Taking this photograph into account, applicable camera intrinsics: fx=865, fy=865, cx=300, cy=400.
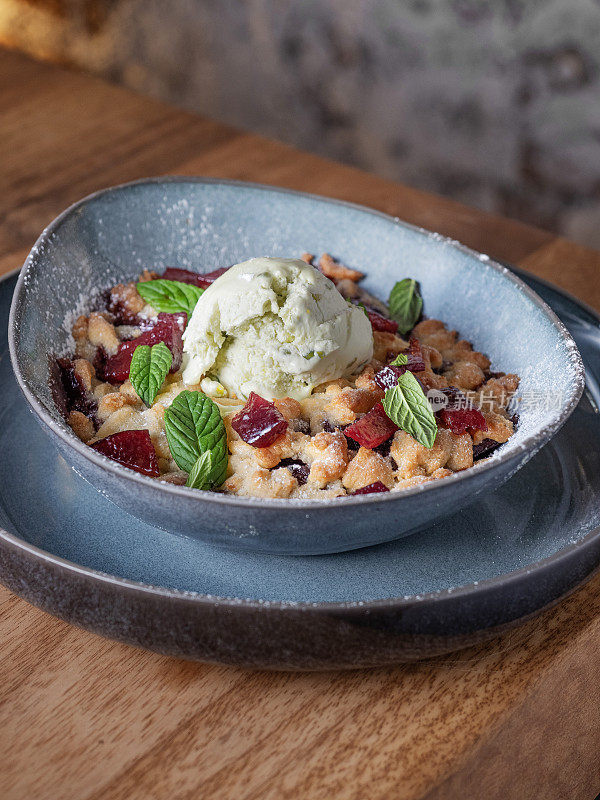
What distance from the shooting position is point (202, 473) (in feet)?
Answer: 3.45

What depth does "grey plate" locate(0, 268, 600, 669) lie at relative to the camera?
89cm

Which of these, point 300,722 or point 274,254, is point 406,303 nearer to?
point 274,254

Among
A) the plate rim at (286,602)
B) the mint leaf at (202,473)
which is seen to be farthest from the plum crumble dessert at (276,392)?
the plate rim at (286,602)

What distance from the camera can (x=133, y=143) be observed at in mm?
2199

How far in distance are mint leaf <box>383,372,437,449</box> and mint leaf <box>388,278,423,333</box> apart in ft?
1.07

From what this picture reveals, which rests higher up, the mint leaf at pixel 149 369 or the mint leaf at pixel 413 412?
the mint leaf at pixel 413 412

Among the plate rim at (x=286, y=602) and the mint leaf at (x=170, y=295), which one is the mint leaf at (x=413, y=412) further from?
the mint leaf at (x=170, y=295)

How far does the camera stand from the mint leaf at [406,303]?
4.79 ft

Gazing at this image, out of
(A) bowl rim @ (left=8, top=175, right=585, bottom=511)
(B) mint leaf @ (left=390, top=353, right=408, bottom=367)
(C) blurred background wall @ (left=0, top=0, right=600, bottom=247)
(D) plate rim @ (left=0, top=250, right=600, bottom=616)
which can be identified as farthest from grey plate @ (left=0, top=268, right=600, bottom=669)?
(C) blurred background wall @ (left=0, top=0, right=600, bottom=247)

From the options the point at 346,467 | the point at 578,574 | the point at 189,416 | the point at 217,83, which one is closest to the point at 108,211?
the point at 189,416

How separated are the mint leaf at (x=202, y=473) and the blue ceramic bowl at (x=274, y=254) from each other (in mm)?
64

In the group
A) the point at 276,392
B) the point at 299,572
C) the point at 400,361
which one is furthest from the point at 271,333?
the point at 299,572

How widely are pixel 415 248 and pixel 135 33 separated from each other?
260 centimetres

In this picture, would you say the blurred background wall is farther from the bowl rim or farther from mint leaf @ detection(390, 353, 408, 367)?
mint leaf @ detection(390, 353, 408, 367)
